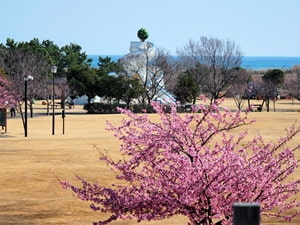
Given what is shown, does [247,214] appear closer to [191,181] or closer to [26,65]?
[191,181]

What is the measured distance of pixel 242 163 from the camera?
1129cm

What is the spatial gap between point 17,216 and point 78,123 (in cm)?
3652

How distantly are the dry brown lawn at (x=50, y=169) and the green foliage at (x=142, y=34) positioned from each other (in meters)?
28.5

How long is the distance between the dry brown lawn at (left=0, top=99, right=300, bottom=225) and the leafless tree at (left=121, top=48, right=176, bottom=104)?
2237 centimetres

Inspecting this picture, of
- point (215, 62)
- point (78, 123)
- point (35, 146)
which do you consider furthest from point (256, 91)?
point (35, 146)

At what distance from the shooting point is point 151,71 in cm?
7444

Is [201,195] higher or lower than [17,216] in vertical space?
higher

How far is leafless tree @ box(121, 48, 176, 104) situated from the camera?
241ft

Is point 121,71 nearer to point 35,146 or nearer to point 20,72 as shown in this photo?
point 20,72

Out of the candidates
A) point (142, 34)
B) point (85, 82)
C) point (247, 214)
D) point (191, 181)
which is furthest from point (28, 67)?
point (247, 214)

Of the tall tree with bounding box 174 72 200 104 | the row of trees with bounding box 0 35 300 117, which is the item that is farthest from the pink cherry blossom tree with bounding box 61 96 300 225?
the tall tree with bounding box 174 72 200 104

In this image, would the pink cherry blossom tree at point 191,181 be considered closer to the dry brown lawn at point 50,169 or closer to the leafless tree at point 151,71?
the dry brown lawn at point 50,169

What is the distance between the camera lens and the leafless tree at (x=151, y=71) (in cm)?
7356

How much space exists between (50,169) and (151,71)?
4845cm
